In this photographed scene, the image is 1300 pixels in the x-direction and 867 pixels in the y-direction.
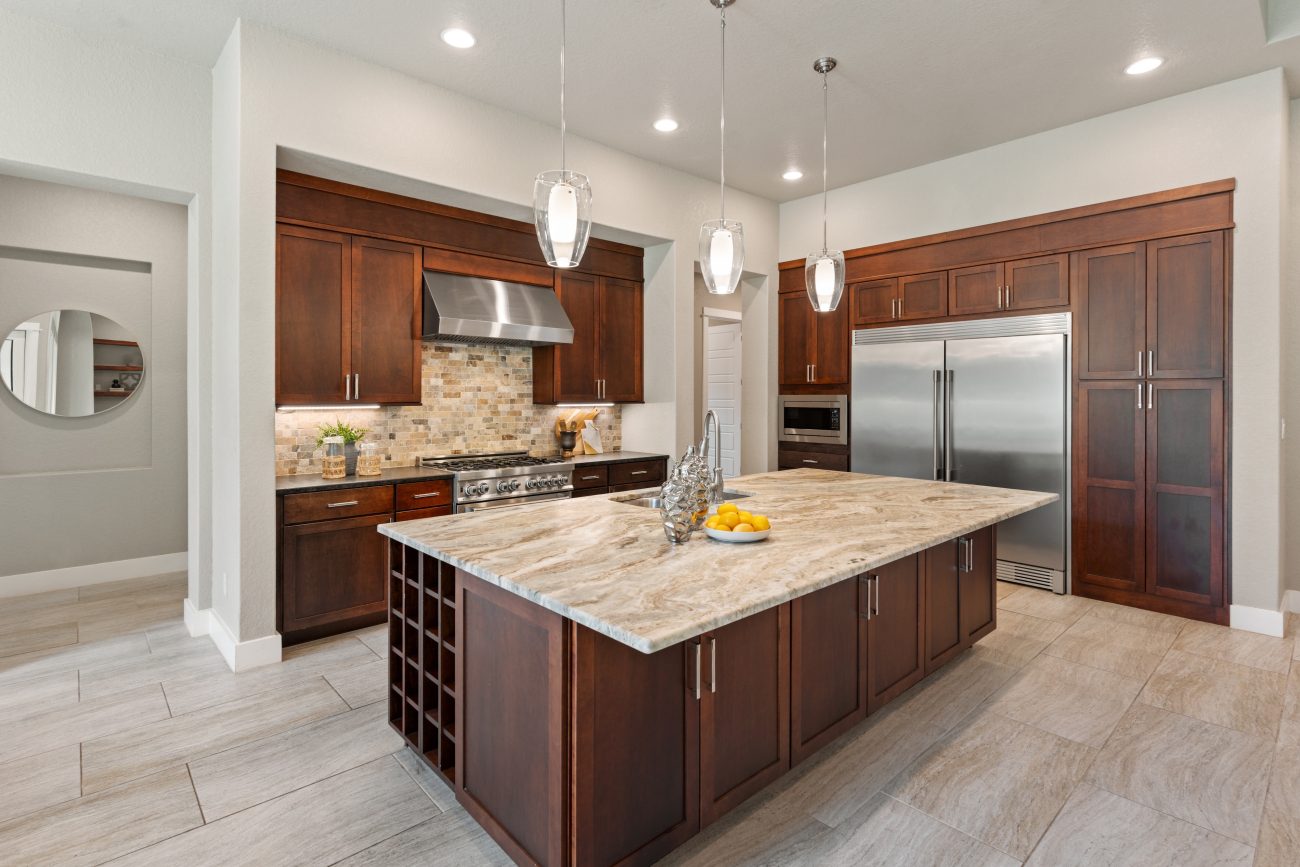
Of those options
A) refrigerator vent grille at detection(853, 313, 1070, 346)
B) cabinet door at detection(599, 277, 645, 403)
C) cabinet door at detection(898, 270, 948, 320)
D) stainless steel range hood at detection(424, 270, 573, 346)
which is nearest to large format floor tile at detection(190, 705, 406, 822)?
stainless steel range hood at detection(424, 270, 573, 346)

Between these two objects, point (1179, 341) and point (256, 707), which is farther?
point (1179, 341)

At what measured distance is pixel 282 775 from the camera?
2322 millimetres

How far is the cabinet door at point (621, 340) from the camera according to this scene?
17.0 feet

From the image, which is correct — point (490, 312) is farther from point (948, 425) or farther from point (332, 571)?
point (948, 425)

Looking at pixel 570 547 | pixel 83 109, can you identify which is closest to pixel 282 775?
pixel 570 547

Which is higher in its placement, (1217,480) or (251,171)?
(251,171)

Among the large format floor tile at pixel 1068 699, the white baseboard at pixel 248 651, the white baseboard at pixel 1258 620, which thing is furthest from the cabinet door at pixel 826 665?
the white baseboard at pixel 1258 620

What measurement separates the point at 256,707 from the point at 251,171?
2.49m

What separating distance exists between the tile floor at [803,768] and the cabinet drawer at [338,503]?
706 millimetres

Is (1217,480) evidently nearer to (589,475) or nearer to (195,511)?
(589,475)

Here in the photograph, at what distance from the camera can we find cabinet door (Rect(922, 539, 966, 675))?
2912 mm

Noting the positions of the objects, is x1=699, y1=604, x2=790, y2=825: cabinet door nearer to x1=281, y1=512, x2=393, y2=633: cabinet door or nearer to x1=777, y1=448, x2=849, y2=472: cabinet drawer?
x1=281, y1=512, x2=393, y2=633: cabinet door

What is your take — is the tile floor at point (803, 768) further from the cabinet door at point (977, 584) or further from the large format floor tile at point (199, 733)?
the cabinet door at point (977, 584)

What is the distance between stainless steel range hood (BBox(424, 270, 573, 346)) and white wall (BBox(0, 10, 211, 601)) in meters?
1.21
